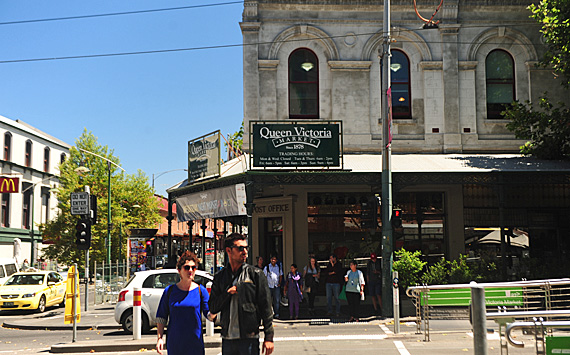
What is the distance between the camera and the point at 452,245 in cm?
2244

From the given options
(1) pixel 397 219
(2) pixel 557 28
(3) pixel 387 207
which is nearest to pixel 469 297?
(1) pixel 397 219

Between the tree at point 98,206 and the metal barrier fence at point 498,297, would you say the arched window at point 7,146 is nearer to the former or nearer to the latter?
the tree at point 98,206

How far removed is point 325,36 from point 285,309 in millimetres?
9882

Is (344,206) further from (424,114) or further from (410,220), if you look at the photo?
(424,114)

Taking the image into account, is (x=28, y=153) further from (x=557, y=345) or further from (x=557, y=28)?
(x=557, y=345)

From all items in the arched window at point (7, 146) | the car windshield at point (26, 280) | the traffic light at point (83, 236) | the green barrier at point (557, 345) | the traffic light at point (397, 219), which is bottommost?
the car windshield at point (26, 280)

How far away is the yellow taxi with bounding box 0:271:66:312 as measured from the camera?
23.1 m

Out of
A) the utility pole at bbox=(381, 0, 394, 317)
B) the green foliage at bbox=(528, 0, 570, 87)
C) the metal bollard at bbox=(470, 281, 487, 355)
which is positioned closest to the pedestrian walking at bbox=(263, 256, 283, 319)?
the utility pole at bbox=(381, 0, 394, 317)

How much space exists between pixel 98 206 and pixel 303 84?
982 inches

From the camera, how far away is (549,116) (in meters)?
20.6

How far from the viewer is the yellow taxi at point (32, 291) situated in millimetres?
23094

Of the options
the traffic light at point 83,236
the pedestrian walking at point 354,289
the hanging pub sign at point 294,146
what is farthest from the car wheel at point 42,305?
the pedestrian walking at point 354,289

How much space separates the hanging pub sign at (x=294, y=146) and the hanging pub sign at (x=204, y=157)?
75.7 inches

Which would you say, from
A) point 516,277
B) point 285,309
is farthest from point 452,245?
point 285,309
